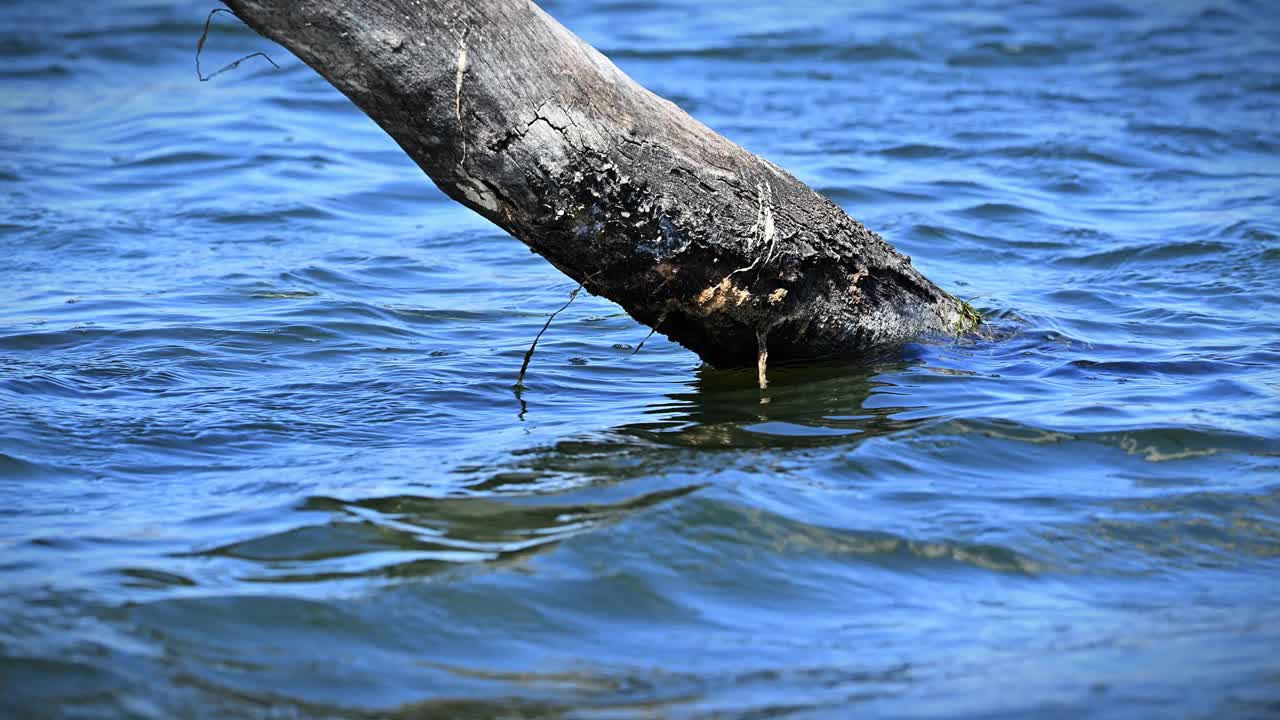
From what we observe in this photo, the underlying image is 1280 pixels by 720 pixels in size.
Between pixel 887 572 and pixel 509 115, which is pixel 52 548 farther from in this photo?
pixel 887 572

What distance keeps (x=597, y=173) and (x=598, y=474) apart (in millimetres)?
912

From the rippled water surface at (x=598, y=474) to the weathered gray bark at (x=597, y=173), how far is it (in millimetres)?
362

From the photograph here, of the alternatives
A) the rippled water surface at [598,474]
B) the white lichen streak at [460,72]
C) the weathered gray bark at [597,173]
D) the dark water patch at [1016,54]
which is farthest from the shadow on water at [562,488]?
the dark water patch at [1016,54]

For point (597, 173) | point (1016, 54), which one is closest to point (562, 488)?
point (597, 173)

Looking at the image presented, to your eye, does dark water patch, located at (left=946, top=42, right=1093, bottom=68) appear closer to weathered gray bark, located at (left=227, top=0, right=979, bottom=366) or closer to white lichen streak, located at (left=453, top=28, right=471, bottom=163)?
weathered gray bark, located at (left=227, top=0, right=979, bottom=366)

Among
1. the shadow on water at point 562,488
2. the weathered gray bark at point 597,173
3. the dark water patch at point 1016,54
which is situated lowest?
the shadow on water at point 562,488

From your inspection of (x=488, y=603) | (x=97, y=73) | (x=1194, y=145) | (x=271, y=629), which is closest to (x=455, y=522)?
(x=488, y=603)

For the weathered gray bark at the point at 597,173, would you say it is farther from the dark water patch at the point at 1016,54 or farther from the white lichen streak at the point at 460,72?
the dark water patch at the point at 1016,54

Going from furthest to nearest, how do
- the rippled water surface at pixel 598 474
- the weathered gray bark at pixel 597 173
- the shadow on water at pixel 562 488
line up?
1. the weathered gray bark at pixel 597 173
2. the shadow on water at pixel 562 488
3. the rippled water surface at pixel 598 474

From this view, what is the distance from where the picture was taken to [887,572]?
3092mm

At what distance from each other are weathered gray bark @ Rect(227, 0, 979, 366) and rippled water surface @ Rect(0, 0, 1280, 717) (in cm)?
36

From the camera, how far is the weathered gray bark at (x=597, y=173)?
3551 millimetres

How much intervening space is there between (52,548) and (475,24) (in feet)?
5.88

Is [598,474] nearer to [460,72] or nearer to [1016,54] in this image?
[460,72]
